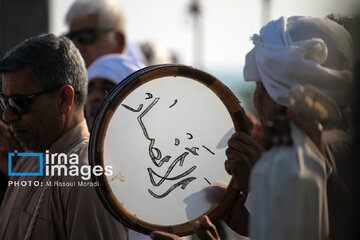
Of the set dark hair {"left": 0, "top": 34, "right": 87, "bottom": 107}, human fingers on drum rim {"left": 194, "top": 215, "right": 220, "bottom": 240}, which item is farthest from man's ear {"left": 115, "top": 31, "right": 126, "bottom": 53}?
human fingers on drum rim {"left": 194, "top": 215, "right": 220, "bottom": 240}

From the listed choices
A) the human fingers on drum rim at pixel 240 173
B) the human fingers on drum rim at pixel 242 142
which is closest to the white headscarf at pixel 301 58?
the human fingers on drum rim at pixel 242 142

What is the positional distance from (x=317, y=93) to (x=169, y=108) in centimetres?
82

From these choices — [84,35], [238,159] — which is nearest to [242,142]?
[238,159]

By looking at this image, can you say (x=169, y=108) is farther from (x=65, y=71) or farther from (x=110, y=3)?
(x=110, y=3)

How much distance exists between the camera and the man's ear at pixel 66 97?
3215 millimetres

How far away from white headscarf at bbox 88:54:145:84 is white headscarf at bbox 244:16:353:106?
202 centimetres

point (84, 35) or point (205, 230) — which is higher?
point (84, 35)

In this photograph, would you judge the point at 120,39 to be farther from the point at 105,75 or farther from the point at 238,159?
the point at 238,159

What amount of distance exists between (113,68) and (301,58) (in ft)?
8.02

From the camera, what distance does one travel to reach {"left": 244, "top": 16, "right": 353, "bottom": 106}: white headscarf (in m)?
2.49

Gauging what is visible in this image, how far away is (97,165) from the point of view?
8.70ft

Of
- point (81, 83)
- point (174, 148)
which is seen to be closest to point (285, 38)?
point (174, 148)

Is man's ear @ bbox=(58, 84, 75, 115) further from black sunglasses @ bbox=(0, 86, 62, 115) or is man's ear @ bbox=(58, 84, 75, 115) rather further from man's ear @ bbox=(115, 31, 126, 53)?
man's ear @ bbox=(115, 31, 126, 53)

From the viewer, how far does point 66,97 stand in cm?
323
